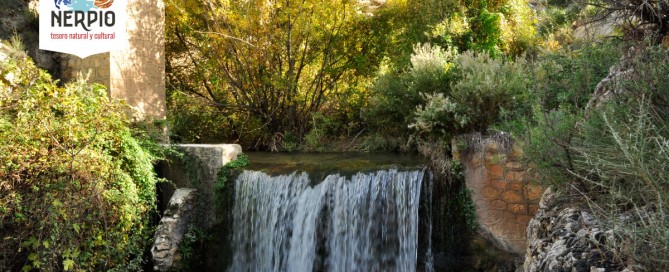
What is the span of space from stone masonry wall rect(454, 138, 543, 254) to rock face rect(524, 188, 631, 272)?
2135 mm

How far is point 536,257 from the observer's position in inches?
141

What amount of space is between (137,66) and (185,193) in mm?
2175

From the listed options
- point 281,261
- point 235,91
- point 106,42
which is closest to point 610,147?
point 281,261

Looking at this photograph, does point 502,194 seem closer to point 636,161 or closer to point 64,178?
point 636,161

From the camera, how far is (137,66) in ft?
27.8

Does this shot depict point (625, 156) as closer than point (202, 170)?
Yes

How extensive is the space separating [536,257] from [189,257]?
499 cm

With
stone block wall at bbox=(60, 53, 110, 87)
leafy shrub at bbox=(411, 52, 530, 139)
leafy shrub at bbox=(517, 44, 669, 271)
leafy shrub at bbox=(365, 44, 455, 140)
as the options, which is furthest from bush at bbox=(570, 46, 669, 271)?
stone block wall at bbox=(60, 53, 110, 87)

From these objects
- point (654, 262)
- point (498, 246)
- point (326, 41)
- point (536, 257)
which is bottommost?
point (498, 246)

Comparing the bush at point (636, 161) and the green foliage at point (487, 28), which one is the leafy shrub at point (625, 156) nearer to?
the bush at point (636, 161)

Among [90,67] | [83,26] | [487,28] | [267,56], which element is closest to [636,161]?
[83,26]

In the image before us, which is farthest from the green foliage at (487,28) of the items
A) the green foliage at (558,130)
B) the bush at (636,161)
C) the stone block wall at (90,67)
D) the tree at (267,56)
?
the bush at (636,161)

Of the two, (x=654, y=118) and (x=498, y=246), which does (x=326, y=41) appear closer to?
(x=498, y=246)

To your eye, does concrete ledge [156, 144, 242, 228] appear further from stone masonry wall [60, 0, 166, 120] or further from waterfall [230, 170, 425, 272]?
stone masonry wall [60, 0, 166, 120]
